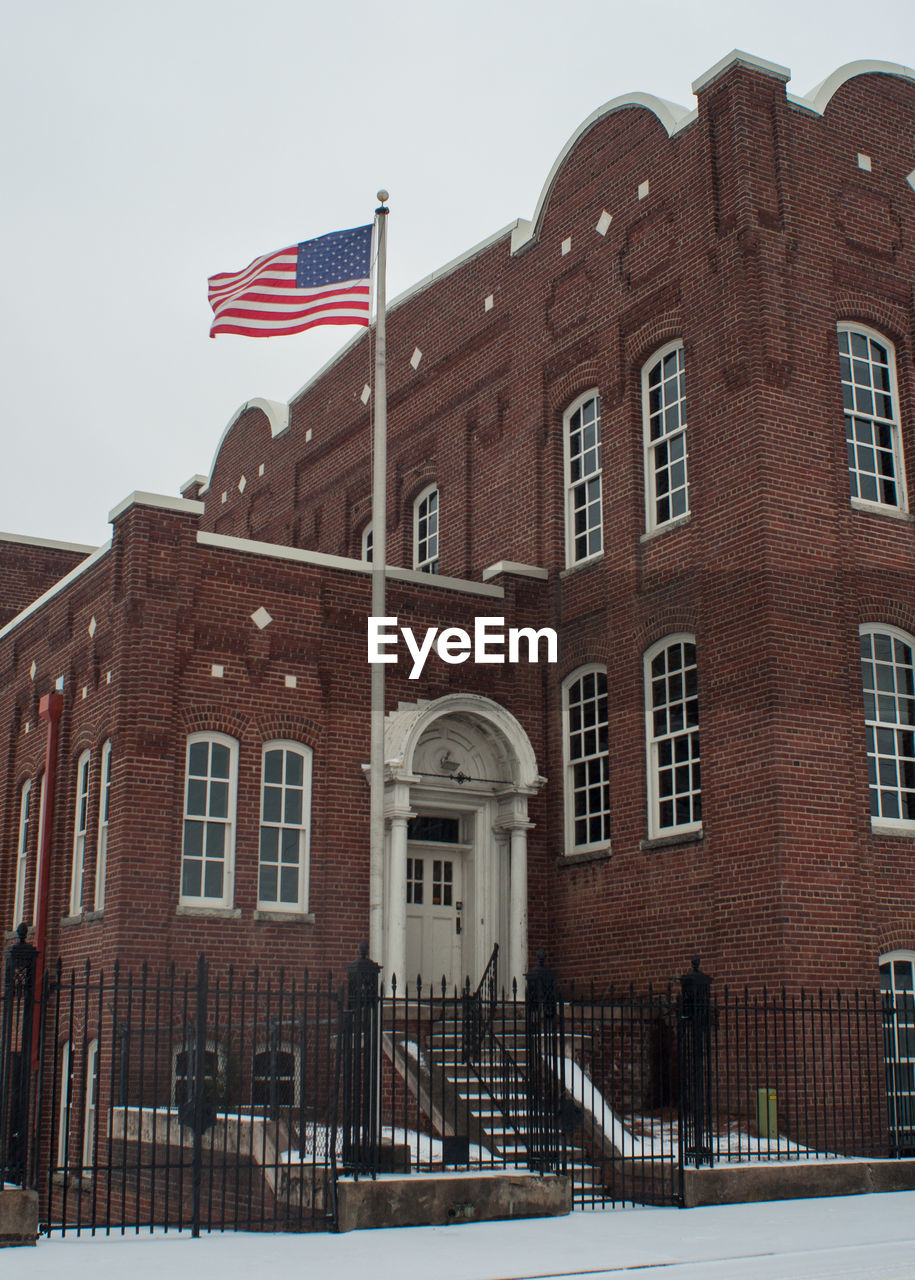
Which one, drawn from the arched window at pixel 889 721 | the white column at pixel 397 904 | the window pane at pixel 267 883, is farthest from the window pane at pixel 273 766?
the arched window at pixel 889 721

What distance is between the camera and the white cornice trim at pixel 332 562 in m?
18.7

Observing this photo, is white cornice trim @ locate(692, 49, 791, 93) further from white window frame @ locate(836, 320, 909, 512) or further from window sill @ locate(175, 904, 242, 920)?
window sill @ locate(175, 904, 242, 920)

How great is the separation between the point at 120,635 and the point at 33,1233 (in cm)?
869

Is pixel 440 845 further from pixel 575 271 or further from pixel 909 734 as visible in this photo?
pixel 575 271

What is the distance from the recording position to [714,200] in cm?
1864

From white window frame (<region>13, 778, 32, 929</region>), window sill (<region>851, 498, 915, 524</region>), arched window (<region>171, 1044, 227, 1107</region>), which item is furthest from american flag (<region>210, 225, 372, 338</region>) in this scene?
arched window (<region>171, 1044, 227, 1107</region>)

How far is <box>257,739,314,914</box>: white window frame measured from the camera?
1834cm

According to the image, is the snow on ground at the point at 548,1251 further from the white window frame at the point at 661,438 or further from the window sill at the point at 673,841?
the white window frame at the point at 661,438

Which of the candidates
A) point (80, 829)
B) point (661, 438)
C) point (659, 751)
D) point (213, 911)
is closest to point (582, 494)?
point (661, 438)

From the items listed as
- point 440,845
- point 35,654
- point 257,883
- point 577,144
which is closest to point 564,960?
point 440,845

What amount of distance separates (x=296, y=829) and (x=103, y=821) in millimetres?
2454

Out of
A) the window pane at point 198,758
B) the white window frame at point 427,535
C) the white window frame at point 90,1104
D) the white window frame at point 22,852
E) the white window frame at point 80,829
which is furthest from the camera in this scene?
the white window frame at point 427,535

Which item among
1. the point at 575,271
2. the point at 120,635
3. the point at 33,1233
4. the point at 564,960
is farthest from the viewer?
the point at 575,271

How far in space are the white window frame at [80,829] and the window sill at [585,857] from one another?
630 cm
